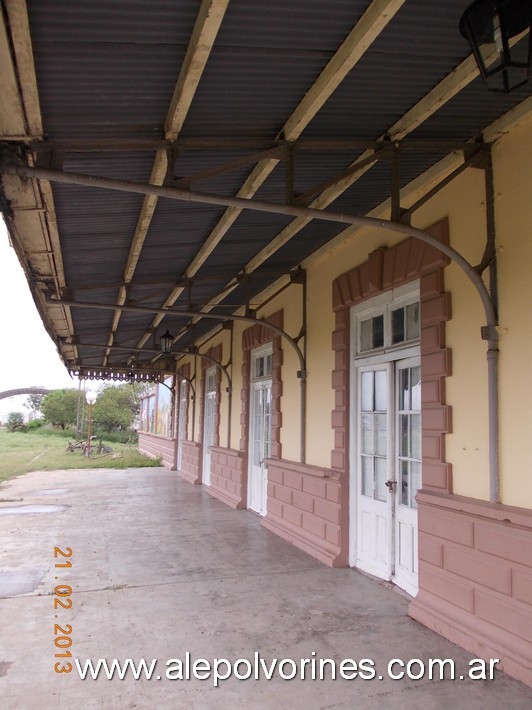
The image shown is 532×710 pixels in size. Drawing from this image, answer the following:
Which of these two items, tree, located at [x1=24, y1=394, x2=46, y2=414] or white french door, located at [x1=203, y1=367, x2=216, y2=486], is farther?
tree, located at [x1=24, y1=394, x2=46, y2=414]

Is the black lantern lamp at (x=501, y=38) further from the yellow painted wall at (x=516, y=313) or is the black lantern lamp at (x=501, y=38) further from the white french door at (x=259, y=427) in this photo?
the white french door at (x=259, y=427)

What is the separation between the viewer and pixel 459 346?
3701 millimetres

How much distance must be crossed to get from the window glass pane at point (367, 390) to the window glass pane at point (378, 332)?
31cm

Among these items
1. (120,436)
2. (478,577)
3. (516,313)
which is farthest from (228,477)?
(120,436)

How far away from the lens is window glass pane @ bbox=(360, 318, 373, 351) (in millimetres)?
5031

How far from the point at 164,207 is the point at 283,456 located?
3.72 metres

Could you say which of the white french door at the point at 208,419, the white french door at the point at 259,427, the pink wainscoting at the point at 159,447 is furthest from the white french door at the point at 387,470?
the pink wainscoting at the point at 159,447

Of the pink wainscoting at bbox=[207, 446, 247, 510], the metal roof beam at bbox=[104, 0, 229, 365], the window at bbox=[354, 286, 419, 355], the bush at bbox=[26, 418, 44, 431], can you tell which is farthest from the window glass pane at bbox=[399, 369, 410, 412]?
the bush at bbox=[26, 418, 44, 431]

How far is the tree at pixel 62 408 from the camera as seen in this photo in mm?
43188

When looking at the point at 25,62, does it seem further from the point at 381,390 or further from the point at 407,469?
the point at 407,469

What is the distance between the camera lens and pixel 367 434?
16.4ft

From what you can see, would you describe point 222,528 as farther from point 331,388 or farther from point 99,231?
point 99,231

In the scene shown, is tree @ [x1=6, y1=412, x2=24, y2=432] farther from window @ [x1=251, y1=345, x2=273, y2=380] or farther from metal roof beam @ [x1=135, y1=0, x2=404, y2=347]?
metal roof beam @ [x1=135, y1=0, x2=404, y2=347]

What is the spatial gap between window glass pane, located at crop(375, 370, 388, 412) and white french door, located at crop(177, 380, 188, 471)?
9798 mm
